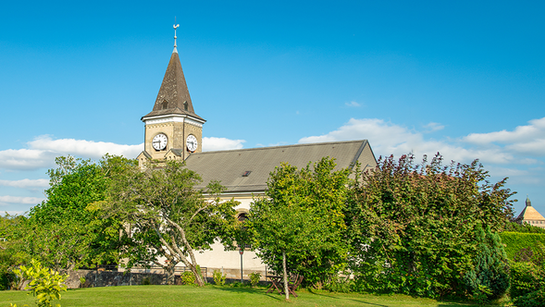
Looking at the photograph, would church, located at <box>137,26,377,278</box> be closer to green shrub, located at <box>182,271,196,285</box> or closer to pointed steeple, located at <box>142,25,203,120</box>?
pointed steeple, located at <box>142,25,203,120</box>

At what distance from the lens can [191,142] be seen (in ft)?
132

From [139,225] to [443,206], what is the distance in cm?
1650

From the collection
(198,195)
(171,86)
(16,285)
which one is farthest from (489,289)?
(171,86)

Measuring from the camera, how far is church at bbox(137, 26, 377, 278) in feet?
93.9

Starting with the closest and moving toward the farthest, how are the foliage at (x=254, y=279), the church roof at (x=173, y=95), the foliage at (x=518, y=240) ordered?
the foliage at (x=518, y=240)
the foliage at (x=254, y=279)
the church roof at (x=173, y=95)

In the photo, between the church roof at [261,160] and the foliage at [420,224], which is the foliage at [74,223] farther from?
the foliage at [420,224]

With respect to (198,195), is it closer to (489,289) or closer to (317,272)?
(317,272)

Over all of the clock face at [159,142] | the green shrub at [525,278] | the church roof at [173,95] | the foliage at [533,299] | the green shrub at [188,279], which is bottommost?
the green shrub at [188,279]

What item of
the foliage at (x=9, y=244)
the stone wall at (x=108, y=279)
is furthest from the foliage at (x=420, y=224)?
the foliage at (x=9, y=244)

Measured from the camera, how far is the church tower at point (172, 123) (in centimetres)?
3903

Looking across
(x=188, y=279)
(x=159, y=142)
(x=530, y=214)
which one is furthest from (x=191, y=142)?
(x=530, y=214)

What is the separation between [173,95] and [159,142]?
5032 mm

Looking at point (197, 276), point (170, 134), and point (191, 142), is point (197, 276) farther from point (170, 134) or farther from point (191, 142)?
point (191, 142)

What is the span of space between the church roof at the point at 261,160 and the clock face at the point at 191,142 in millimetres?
3666
